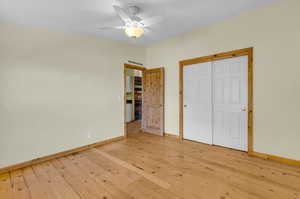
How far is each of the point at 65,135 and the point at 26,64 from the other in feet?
5.09

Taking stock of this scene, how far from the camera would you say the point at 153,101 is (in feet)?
15.1

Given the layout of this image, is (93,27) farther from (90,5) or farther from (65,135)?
(65,135)

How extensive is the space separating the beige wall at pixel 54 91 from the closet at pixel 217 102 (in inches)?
75.2

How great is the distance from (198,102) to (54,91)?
3.22 metres

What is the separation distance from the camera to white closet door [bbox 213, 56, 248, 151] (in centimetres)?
299

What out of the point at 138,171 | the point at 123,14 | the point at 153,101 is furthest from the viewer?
the point at 153,101

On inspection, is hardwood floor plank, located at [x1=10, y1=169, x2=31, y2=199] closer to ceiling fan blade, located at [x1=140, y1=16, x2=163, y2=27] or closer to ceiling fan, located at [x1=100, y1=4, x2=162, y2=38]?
ceiling fan, located at [x1=100, y1=4, x2=162, y2=38]

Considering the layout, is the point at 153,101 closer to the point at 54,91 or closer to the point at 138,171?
the point at 138,171

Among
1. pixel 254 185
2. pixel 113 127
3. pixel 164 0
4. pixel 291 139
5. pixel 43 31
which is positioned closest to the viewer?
pixel 254 185

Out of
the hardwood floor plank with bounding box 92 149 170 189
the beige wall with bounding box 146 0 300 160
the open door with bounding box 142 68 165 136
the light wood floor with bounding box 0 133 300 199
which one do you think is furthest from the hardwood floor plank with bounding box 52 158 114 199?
the beige wall with bounding box 146 0 300 160

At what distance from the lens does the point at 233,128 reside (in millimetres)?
3152

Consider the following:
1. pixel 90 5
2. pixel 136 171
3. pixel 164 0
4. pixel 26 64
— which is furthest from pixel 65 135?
pixel 164 0

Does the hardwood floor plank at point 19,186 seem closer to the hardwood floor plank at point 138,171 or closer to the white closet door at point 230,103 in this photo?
the hardwood floor plank at point 138,171

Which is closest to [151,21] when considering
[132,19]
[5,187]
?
[132,19]
